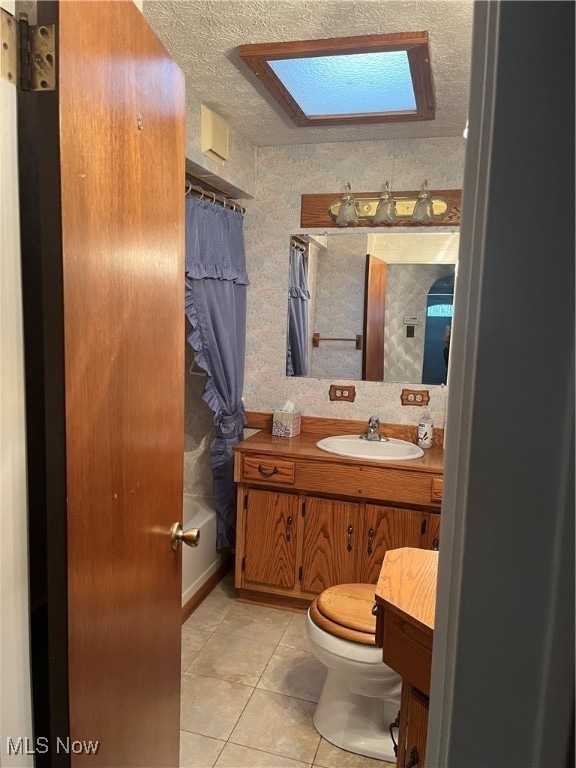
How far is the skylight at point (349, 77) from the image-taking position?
1789mm

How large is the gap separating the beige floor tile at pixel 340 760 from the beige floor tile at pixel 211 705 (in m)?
0.33

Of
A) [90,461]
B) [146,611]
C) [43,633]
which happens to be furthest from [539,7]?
[146,611]

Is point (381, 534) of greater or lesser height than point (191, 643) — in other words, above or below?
above

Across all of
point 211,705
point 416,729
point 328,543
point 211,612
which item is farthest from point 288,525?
point 416,729

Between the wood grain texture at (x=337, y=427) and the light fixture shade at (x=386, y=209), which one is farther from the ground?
the light fixture shade at (x=386, y=209)

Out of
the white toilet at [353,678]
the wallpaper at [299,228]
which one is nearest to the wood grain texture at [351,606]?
the white toilet at [353,678]

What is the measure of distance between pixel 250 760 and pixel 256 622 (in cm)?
86

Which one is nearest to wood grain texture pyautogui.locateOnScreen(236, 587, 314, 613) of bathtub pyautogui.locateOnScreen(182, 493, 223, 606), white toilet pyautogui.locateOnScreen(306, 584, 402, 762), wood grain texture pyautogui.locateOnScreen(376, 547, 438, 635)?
bathtub pyautogui.locateOnScreen(182, 493, 223, 606)

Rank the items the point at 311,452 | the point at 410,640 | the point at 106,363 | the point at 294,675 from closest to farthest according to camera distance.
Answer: the point at 106,363, the point at 410,640, the point at 294,675, the point at 311,452

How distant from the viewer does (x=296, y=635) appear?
8.25 ft

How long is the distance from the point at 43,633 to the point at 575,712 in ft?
2.54

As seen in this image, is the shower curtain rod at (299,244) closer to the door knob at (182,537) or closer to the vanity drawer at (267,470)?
the vanity drawer at (267,470)

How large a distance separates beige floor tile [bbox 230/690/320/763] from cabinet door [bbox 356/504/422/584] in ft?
2.21

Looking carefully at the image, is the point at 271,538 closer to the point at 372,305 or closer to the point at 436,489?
the point at 436,489
